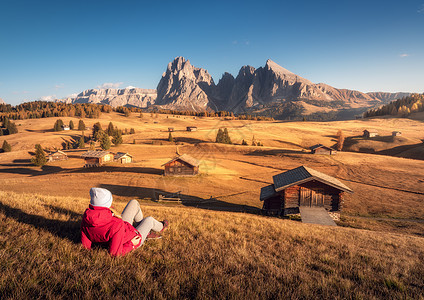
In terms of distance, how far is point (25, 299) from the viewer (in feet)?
8.26

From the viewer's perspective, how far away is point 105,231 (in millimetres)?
4203

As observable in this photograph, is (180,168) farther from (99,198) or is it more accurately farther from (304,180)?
(99,198)

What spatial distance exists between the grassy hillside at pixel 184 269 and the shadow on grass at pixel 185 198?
19.9m

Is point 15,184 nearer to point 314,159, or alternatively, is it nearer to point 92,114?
point 314,159

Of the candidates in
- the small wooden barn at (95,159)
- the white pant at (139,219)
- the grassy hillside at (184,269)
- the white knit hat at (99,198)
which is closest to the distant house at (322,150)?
the grassy hillside at (184,269)

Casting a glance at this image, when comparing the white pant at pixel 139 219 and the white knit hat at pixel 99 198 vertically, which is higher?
the white knit hat at pixel 99 198

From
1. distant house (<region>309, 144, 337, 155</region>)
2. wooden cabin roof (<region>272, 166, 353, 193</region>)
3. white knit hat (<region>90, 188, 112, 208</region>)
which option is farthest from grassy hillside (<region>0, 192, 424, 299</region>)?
distant house (<region>309, 144, 337, 155</region>)

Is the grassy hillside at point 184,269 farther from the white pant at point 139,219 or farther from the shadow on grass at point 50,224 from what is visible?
the white pant at point 139,219

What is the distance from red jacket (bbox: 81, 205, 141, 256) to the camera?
4.09 meters

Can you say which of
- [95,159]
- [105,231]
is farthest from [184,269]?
[95,159]

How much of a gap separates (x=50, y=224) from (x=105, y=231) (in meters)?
2.76

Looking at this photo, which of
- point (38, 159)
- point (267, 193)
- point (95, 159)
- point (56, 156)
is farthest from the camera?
point (56, 156)

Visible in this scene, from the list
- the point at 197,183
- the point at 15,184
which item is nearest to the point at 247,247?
the point at 197,183

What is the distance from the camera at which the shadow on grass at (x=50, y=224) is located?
496 cm
